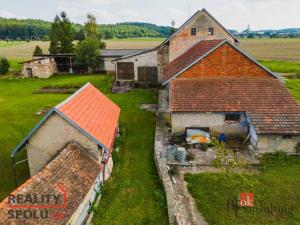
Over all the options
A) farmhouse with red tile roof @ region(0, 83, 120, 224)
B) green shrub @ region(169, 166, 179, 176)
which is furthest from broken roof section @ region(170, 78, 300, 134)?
farmhouse with red tile roof @ region(0, 83, 120, 224)

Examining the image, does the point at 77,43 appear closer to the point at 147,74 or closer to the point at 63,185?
the point at 147,74

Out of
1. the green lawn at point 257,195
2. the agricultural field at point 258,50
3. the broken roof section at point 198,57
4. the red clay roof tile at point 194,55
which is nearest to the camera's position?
the green lawn at point 257,195

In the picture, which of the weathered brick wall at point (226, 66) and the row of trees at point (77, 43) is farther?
the row of trees at point (77, 43)

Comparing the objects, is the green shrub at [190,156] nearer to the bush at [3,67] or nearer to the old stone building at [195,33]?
the old stone building at [195,33]

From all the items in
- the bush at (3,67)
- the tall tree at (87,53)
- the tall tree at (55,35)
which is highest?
the tall tree at (55,35)

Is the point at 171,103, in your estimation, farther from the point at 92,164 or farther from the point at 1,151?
the point at 1,151

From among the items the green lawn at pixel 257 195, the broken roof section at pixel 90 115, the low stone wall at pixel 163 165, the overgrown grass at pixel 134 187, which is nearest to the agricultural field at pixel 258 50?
the low stone wall at pixel 163 165

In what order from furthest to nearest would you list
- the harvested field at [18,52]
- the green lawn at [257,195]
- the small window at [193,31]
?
the harvested field at [18,52]
the small window at [193,31]
the green lawn at [257,195]

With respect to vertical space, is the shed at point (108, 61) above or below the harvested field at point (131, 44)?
below
